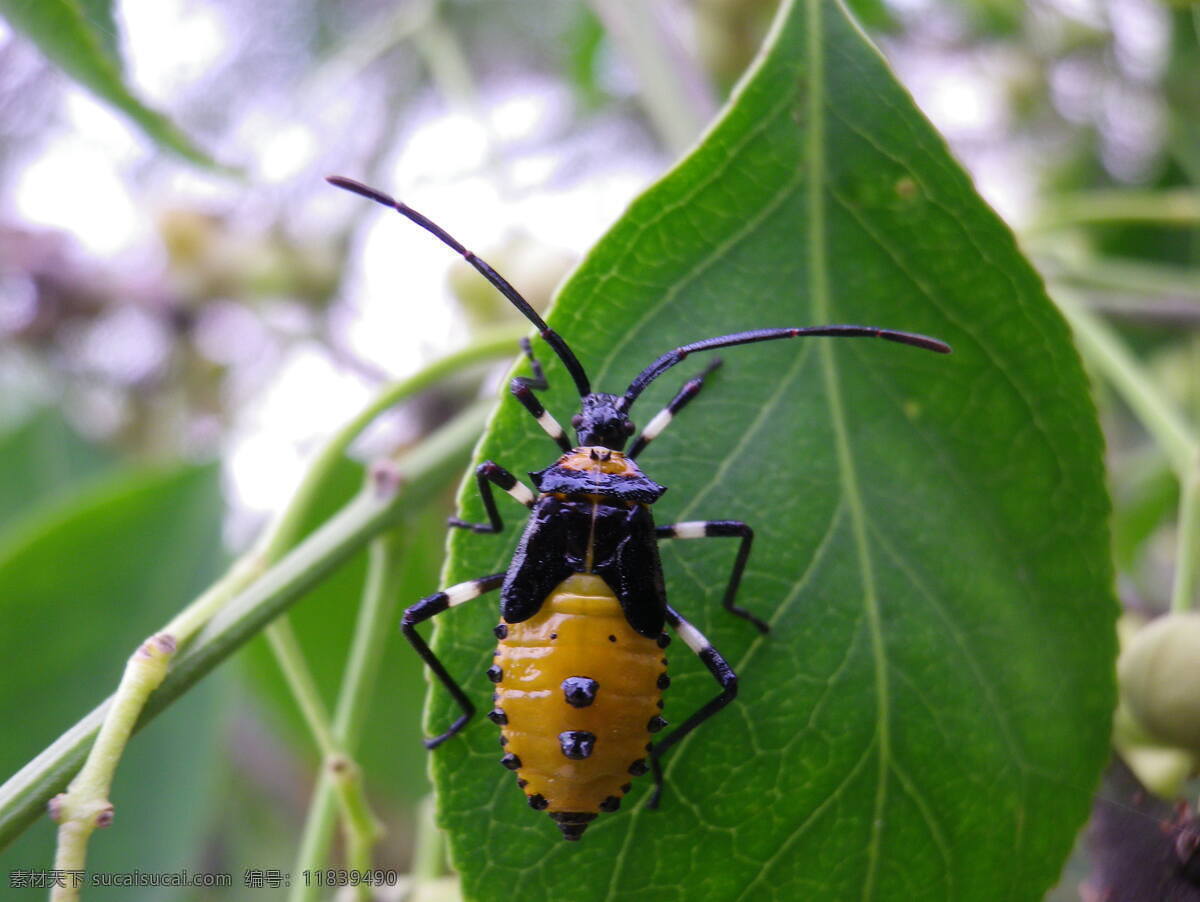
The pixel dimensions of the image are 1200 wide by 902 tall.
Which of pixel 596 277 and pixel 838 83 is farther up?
pixel 838 83

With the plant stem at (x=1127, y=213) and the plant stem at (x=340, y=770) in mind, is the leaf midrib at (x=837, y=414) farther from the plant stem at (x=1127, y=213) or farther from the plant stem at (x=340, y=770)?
the plant stem at (x=1127, y=213)

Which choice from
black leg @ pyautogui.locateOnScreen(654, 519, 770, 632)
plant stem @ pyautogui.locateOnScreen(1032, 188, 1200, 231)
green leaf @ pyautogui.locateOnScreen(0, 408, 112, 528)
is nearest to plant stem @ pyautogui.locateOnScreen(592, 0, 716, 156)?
plant stem @ pyautogui.locateOnScreen(1032, 188, 1200, 231)

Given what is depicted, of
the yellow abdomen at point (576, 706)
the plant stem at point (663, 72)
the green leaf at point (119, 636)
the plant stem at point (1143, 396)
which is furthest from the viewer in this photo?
the plant stem at point (663, 72)

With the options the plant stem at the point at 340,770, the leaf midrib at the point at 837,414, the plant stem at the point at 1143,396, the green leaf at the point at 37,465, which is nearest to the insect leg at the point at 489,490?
the plant stem at the point at 340,770

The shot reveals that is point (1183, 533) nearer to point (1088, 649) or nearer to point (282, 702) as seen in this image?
point (1088, 649)

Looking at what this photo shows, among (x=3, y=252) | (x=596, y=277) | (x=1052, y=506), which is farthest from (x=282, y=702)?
(x=1052, y=506)

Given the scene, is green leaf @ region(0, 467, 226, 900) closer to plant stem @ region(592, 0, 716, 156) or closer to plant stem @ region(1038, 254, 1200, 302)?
plant stem @ region(592, 0, 716, 156)

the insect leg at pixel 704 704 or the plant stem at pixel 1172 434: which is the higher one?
the plant stem at pixel 1172 434
